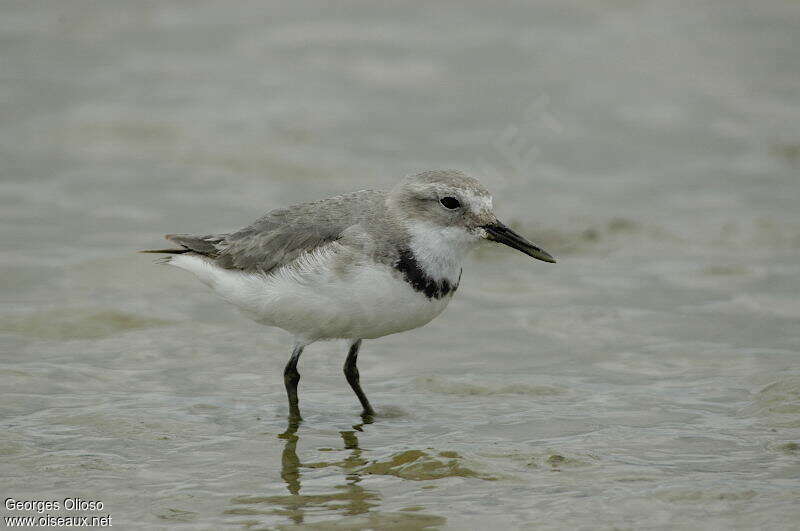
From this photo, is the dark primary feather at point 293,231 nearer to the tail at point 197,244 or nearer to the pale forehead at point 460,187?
the tail at point 197,244

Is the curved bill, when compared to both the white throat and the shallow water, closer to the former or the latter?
the white throat

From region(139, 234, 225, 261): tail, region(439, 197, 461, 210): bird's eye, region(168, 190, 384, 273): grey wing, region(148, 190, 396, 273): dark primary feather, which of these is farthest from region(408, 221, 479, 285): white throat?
region(139, 234, 225, 261): tail

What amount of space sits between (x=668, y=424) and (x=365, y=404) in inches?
87.5

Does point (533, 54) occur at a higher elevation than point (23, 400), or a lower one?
higher

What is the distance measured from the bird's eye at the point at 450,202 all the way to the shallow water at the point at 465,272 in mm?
1606

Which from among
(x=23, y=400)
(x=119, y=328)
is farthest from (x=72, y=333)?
(x=23, y=400)

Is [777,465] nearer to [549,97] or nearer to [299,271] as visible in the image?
[299,271]

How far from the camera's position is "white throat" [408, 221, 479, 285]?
8109 millimetres

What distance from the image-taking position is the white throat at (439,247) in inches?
319

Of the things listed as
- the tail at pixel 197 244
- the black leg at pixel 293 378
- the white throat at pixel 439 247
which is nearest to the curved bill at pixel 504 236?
the white throat at pixel 439 247

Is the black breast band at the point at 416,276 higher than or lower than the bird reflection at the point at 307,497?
higher

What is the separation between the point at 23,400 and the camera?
885 centimetres

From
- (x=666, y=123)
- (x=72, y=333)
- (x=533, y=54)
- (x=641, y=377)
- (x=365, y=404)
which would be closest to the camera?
(x=365, y=404)

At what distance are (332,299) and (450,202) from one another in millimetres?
1070
